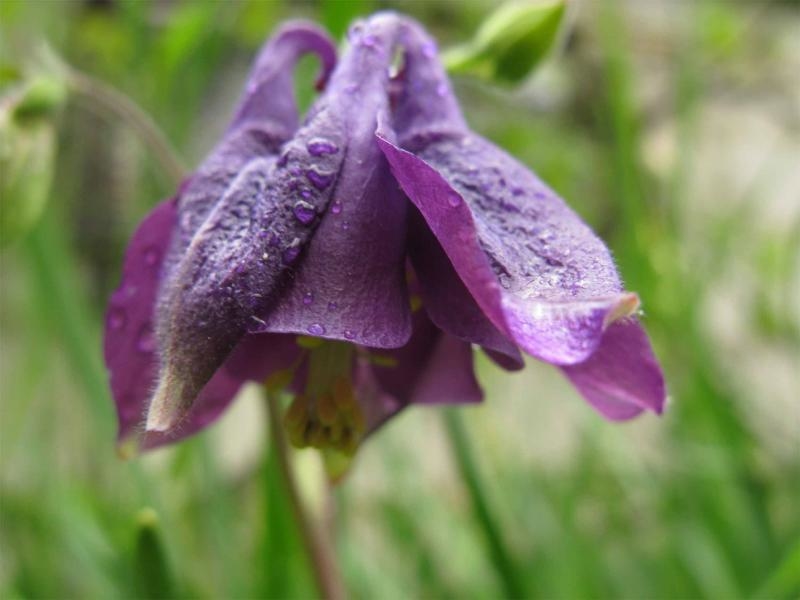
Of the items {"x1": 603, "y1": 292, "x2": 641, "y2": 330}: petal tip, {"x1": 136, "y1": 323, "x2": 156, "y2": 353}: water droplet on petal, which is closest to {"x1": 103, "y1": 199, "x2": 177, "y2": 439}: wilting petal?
{"x1": 136, "y1": 323, "x2": 156, "y2": 353}: water droplet on petal

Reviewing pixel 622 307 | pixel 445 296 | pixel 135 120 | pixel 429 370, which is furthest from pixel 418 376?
pixel 135 120

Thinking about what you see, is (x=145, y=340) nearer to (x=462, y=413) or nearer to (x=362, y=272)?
(x=362, y=272)

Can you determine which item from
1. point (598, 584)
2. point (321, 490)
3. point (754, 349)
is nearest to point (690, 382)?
point (598, 584)

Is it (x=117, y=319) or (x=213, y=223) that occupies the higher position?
(x=213, y=223)

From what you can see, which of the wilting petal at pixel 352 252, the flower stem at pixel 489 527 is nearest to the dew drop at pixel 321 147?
the wilting petal at pixel 352 252

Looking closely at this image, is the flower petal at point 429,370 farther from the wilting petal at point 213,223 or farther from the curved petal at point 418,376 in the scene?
the wilting petal at point 213,223

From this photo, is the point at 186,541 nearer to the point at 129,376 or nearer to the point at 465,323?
the point at 129,376

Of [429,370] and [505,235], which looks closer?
[505,235]

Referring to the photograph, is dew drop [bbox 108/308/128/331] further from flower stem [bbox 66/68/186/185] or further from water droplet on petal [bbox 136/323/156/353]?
flower stem [bbox 66/68/186/185]
